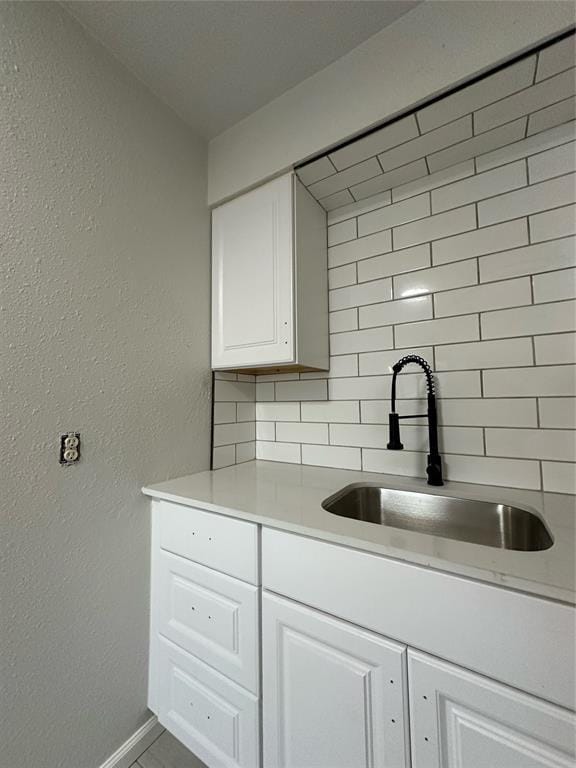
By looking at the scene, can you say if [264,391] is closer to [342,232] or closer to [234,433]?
[234,433]

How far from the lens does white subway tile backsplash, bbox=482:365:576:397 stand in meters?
0.97

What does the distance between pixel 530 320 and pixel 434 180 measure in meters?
0.65

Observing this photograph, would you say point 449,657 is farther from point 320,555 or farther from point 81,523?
point 81,523

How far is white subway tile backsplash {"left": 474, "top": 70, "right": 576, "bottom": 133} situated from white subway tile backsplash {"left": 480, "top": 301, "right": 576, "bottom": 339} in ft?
1.93

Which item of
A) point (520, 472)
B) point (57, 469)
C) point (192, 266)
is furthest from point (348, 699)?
point (192, 266)

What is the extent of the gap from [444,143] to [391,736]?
1.65 m

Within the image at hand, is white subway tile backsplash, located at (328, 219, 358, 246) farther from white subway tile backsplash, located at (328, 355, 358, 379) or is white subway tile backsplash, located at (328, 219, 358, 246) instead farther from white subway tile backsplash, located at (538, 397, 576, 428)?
white subway tile backsplash, located at (538, 397, 576, 428)

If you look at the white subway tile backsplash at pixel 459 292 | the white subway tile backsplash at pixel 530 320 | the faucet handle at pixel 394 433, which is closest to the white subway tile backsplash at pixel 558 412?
the white subway tile backsplash at pixel 459 292

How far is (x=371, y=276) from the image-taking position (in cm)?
133

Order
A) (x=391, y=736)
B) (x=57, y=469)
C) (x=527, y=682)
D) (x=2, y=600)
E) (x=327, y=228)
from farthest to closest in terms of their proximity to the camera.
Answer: (x=327, y=228) < (x=57, y=469) < (x=2, y=600) < (x=391, y=736) < (x=527, y=682)

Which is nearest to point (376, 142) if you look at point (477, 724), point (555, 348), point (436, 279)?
point (436, 279)

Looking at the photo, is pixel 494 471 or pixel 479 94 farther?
pixel 494 471

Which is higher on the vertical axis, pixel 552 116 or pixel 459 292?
pixel 552 116

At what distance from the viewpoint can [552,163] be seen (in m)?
1.00
